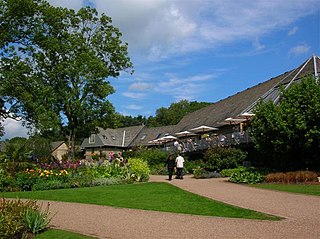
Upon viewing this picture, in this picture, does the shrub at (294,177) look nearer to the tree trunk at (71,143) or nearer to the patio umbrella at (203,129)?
the patio umbrella at (203,129)

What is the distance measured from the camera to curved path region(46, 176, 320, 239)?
9.04 meters

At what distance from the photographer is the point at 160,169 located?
110 feet

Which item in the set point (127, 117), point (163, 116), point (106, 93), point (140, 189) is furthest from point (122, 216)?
point (127, 117)

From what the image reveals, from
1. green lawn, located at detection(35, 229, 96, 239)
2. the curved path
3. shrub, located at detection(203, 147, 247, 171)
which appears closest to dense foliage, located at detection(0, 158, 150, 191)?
shrub, located at detection(203, 147, 247, 171)

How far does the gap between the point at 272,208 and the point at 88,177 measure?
11585 millimetres

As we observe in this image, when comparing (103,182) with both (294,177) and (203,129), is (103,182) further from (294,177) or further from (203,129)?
(203,129)

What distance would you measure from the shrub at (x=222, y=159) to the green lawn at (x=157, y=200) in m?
8.70

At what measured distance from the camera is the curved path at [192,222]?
9039 mm

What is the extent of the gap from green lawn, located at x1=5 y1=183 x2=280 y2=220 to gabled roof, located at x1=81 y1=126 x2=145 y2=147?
51599 mm

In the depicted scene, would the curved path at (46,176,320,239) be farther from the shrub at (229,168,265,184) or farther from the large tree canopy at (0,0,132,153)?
the large tree canopy at (0,0,132,153)

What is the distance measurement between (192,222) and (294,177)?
36.1 ft

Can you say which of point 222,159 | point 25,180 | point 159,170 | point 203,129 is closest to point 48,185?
point 25,180

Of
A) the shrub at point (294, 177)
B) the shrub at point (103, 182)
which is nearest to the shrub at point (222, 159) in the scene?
→ the shrub at point (294, 177)

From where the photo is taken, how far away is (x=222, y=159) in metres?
26.7
